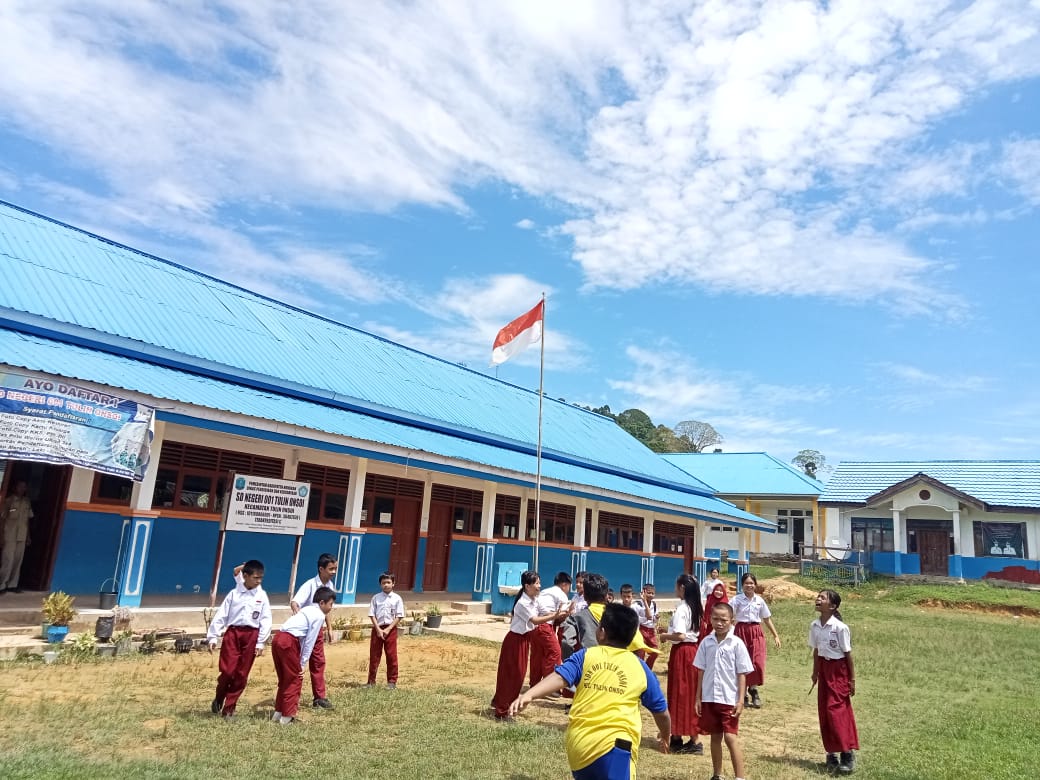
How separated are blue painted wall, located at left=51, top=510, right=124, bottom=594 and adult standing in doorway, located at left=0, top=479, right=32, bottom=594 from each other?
513mm

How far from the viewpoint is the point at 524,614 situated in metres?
7.82

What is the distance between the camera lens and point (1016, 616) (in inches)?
940

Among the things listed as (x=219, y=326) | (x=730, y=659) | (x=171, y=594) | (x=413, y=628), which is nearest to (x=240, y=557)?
(x=171, y=594)

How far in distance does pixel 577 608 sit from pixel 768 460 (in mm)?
35986

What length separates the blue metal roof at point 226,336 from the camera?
1230 cm

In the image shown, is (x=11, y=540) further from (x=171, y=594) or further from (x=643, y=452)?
(x=643, y=452)

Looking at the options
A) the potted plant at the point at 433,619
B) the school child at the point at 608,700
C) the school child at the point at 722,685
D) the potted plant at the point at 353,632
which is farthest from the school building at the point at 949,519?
the school child at the point at 608,700

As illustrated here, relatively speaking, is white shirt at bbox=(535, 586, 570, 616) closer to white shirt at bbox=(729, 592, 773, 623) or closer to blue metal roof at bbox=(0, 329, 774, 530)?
white shirt at bbox=(729, 592, 773, 623)

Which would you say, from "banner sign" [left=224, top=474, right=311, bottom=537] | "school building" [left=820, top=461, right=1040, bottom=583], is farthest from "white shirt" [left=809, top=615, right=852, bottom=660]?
"school building" [left=820, top=461, right=1040, bottom=583]

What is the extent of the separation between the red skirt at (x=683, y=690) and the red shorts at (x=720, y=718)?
51.0 inches

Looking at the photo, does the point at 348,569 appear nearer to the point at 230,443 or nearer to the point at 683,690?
the point at 230,443

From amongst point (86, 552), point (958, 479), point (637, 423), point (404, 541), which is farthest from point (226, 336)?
point (637, 423)

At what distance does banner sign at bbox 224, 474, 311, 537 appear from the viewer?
1097 centimetres

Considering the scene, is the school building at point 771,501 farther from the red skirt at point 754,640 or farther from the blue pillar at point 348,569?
the red skirt at point 754,640
